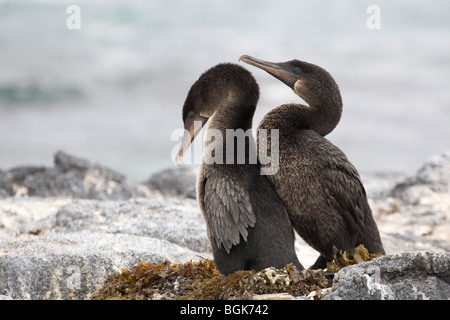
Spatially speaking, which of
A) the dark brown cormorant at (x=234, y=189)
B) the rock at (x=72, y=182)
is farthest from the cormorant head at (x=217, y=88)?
the rock at (x=72, y=182)

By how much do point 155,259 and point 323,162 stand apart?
2.13 m

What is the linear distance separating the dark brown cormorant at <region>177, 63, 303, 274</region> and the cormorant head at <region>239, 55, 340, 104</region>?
A: 368 mm

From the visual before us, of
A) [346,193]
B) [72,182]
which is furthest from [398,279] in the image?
[72,182]

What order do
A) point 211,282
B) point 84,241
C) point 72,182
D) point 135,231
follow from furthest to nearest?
point 72,182 → point 135,231 → point 84,241 → point 211,282

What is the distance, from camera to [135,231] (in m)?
8.66

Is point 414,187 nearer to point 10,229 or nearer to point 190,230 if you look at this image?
point 190,230

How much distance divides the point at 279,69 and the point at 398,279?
261cm

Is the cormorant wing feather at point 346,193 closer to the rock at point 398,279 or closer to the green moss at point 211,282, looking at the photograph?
the green moss at point 211,282

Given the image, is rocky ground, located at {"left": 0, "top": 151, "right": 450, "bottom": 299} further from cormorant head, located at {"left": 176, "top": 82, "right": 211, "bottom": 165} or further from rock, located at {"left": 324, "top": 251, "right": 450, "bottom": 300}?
cormorant head, located at {"left": 176, "top": 82, "right": 211, "bottom": 165}

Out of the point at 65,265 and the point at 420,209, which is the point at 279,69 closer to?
the point at 65,265

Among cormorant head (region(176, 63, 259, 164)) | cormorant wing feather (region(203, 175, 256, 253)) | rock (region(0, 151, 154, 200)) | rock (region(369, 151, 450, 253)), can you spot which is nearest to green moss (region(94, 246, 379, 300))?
cormorant wing feather (region(203, 175, 256, 253))

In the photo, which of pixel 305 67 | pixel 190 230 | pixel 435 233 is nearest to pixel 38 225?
pixel 190 230

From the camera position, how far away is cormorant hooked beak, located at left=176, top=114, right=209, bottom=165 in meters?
6.52

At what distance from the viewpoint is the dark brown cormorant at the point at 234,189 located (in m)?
6.00
